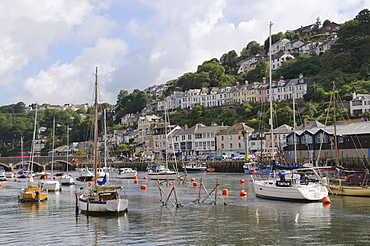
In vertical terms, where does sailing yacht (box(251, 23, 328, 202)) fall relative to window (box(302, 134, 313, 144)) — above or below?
below

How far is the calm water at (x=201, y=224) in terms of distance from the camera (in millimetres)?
24406

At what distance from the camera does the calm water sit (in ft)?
80.1

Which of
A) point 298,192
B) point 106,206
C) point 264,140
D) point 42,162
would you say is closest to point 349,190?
point 298,192

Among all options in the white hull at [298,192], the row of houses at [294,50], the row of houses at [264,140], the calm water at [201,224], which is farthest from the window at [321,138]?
the row of houses at [294,50]

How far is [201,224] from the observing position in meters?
28.7

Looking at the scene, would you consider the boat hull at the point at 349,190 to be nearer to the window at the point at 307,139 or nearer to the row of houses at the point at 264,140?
the row of houses at the point at 264,140

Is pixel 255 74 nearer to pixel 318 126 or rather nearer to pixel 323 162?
pixel 318 126

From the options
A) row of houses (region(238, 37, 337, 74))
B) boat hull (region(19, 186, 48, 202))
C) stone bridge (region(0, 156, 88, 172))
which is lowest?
boat hull (region(19, 186, 48, 202))

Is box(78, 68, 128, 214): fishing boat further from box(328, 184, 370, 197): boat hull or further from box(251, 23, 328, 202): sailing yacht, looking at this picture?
box(328, 184, 370, 197): boat hull

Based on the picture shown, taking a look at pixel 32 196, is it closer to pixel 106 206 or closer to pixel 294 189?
pixel 106 206

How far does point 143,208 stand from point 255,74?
5349 inches

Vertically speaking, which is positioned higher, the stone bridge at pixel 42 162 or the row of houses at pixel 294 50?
the row of houses at pixel 294 50

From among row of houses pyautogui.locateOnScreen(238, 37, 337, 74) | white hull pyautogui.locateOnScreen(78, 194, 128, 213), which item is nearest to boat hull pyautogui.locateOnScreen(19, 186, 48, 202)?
white hull pyautogui.locateOnScreen(78, 194, 128, 213)

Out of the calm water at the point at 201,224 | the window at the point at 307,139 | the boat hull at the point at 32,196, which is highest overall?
the window at the point at 307,139
